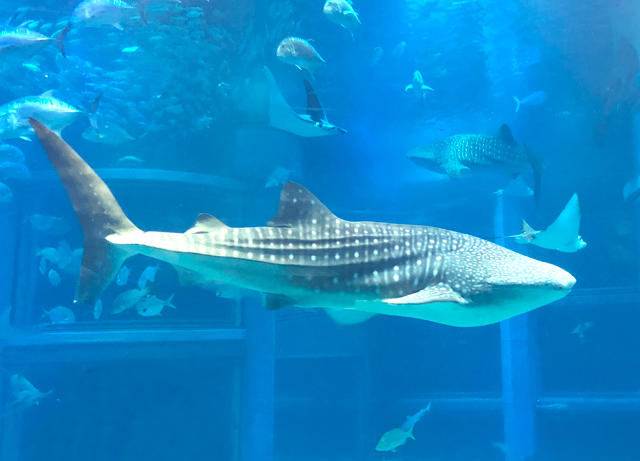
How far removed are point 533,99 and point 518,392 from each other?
7.01m

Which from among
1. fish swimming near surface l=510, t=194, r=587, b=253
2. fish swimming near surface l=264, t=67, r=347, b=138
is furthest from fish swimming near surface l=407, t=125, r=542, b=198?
fish swimming near surface l=264, t=67, r=347, b=138

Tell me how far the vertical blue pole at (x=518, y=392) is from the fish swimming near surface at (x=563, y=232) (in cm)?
421

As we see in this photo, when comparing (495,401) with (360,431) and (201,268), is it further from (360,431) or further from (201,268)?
(201,268)

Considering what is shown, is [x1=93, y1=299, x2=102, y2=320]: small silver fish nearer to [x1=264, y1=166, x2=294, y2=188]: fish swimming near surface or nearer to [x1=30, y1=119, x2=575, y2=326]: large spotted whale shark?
[x1=264, y1=166, x2=294, y2=188]: fish swimming near surface

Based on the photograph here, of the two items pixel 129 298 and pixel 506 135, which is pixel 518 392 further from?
pixel 129 298

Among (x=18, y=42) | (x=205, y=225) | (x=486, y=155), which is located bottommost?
(x=205, y=225)

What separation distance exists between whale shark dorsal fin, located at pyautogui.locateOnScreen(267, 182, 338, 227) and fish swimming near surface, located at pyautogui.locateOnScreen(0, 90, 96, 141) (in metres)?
4.82

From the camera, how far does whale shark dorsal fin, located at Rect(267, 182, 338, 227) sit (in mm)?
2684

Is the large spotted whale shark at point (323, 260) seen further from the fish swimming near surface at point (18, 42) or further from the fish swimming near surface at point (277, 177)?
the fish swimming near surface at point (277, 177)

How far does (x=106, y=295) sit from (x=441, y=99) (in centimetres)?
938

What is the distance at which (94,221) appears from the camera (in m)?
2.72

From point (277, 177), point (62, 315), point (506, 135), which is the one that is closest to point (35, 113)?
point (62, 315)

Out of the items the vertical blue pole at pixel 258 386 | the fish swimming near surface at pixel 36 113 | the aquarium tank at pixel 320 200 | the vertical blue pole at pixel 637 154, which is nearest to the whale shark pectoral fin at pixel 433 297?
the aquarium tank at pixel 320 200

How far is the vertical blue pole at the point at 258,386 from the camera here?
27.8 feet
